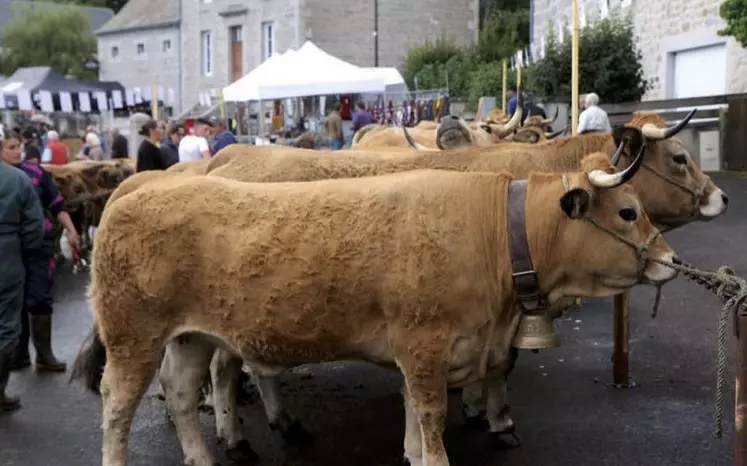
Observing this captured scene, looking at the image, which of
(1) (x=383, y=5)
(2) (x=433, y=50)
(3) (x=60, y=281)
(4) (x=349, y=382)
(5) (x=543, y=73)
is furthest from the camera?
(1) (x=383, y=5)

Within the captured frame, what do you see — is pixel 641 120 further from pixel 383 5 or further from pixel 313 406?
pixel 383 5

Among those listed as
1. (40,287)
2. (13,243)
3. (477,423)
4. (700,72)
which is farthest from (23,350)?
(700,72)

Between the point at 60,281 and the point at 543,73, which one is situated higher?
the point at 543,73

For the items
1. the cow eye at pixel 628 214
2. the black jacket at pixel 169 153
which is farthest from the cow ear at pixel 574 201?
the black jacket at pixel 169 153

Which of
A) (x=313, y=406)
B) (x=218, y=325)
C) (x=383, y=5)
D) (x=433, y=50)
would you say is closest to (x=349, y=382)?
(x=313, y=406)

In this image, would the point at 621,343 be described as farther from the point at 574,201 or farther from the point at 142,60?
the point at 142,60

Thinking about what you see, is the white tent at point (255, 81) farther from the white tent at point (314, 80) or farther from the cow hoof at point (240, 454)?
the cow hoof at point (240, 454)

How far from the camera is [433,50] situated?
42000mm

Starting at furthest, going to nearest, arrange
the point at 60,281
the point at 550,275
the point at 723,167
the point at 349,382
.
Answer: the point at 723,167
the point at 60,281
the point at 349,382
the point at 550,275

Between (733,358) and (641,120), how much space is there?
2.17 meters

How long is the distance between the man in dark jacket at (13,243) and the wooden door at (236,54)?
135 ft

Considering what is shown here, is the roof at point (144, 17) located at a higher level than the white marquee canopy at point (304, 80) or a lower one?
higher

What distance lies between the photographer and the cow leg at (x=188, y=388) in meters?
5.10

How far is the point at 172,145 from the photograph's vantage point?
43.2 ft
